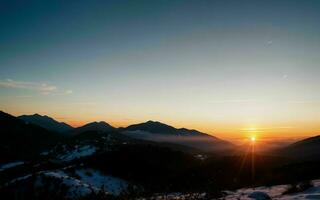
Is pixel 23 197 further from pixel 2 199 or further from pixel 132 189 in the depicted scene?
pixel 132 189

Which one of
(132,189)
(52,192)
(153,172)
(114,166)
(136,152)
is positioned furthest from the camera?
(136,152)

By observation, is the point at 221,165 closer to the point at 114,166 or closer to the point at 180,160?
the point at 114,166

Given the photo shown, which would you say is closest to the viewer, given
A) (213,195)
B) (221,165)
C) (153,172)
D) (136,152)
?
(213,195)

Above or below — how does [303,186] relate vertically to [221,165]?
above

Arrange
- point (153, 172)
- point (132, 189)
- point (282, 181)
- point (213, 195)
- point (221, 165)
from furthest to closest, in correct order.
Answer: point (153, 172) → point (221, 165) → point (282, 181) → point (213, 195) → point (132, 189)

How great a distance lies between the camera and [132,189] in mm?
11953

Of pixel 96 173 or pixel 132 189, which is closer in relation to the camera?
pixel 132 189

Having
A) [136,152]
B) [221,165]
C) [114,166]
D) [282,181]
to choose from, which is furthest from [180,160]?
[282,181]

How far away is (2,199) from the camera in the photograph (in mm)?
12578

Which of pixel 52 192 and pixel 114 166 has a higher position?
pixel 52 192

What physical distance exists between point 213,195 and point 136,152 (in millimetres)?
105984

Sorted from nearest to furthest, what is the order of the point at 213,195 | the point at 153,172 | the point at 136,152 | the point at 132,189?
the point at 132,189
the point at 213,195
the point at 153,172
the point at 136,152

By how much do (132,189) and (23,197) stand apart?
12.3 ft

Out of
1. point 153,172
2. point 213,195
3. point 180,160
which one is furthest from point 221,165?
point 213,195
